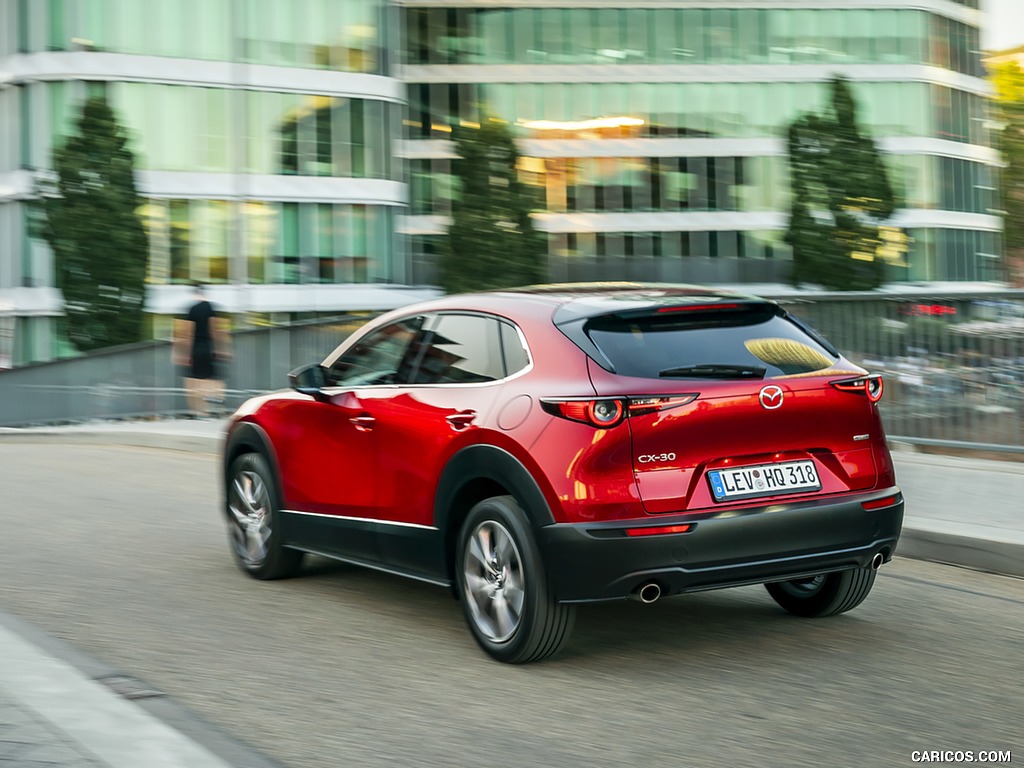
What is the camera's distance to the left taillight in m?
5.53

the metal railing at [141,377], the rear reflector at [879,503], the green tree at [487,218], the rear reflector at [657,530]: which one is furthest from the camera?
the green tree at [487,218]

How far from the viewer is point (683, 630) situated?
6516 millimetres

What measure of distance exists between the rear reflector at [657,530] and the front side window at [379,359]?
1.67 meters

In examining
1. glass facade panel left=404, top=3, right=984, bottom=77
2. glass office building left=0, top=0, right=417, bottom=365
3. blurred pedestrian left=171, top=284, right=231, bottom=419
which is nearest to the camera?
blurred pedestrian left=171, top=284, right=231, bottom=419

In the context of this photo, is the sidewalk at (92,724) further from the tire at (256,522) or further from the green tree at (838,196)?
the green tree at (838,196)

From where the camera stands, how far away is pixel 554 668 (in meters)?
5.85

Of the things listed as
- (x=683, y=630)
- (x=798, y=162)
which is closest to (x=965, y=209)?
(x=798, y=162)

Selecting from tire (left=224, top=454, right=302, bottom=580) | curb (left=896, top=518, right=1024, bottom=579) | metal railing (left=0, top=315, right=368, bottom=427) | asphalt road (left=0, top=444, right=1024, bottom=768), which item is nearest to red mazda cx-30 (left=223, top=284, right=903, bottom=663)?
asphalt road (left=0, top=444, right=1024, bottom=768)

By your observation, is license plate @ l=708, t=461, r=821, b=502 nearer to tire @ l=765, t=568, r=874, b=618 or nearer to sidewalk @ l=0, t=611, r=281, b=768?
tire @ l=765, t=568, r=874, b=618

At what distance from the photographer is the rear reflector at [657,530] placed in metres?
5.48

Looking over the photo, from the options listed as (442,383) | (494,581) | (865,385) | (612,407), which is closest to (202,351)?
(442,383)

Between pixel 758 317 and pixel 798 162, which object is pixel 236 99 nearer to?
pixel 798 162

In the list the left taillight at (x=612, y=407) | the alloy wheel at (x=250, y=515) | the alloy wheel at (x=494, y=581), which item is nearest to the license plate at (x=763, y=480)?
the left taillight at (x=612, y=407)

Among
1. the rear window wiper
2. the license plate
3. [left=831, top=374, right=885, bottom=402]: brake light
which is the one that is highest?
the rear window wiper
